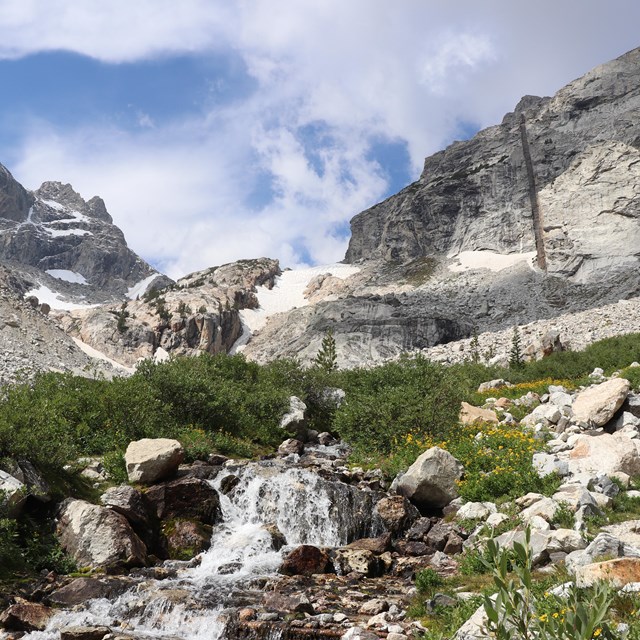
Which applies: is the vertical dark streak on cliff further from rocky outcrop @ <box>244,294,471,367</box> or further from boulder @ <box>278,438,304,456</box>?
boulder @ <box>278,438,304,456</box>

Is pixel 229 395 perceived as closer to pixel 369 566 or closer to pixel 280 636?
pixel 369 566

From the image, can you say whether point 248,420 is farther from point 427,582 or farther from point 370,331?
point 370,331

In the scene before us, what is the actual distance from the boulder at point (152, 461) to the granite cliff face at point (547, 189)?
82.4 meters

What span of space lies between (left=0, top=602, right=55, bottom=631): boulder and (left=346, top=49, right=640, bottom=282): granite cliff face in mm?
87688

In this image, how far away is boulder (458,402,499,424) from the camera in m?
20.2

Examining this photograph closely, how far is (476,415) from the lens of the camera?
825 inches

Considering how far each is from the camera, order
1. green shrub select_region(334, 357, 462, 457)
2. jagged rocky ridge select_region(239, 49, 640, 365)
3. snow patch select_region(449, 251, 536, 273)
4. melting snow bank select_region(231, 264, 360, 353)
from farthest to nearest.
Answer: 1. melting snow bank select_region(231, 264, 360, 353)
2. snow patch select_region(449, 251, 536, 273)
3. jagged rocky ridge select_region(239, 49, 640, 365)
4. green shrub select_region(334, 357, 462, 457)

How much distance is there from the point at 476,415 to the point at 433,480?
7572mm

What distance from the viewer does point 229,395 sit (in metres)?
23.1

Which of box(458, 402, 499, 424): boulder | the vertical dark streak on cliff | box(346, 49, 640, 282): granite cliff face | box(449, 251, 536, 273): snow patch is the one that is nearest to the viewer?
box(458, 402, 499, 424): boulder

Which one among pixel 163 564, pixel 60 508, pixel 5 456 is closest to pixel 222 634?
pixel 163 564

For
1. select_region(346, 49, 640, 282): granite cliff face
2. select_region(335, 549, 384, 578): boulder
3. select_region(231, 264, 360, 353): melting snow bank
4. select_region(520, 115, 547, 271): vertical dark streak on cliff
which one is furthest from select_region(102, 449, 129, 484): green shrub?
select_region(520, 115, 547, 271): vertical dark streak on cliff

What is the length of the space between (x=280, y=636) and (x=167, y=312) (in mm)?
95406

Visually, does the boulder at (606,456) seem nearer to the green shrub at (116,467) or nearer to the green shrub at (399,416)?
the green shrub at (399,416)
